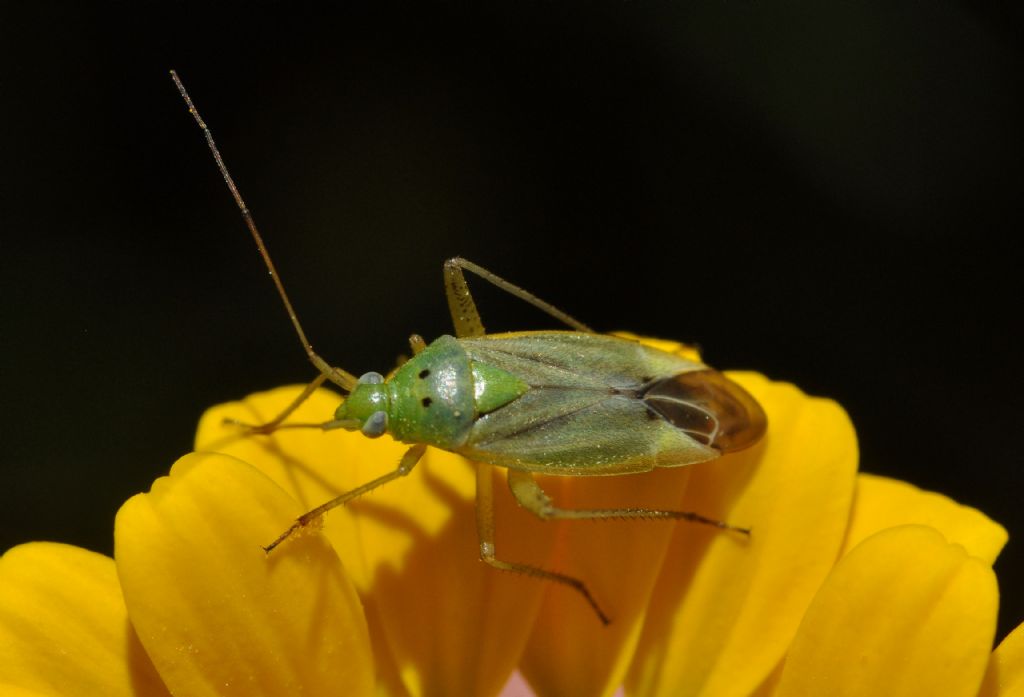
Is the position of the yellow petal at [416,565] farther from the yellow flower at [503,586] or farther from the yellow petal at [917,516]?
the yellow petal at [917,516]

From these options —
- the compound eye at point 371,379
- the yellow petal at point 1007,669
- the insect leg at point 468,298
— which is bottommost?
the yellow petal at point 1007,669

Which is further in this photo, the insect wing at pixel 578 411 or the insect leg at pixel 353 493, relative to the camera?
the insect wing at pixel 578 411

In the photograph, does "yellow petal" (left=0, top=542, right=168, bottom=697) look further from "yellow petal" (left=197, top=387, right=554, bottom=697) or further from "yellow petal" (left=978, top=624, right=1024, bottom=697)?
"yellow petal" (left=978, top=624, right=1024, bottom=697)

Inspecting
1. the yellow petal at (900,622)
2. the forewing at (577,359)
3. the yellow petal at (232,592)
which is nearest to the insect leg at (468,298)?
the forewing at (577,359)

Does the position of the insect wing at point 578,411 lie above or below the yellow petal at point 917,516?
above

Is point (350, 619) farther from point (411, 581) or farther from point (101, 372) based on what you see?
point (101, 372)

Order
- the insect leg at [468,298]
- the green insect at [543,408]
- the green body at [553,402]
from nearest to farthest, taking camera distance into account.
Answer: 1. the green insect at [543,408]
2. the green body at [553,402]
3. the insect leg at [468,298]

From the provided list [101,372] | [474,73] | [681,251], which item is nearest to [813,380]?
[681,251]
